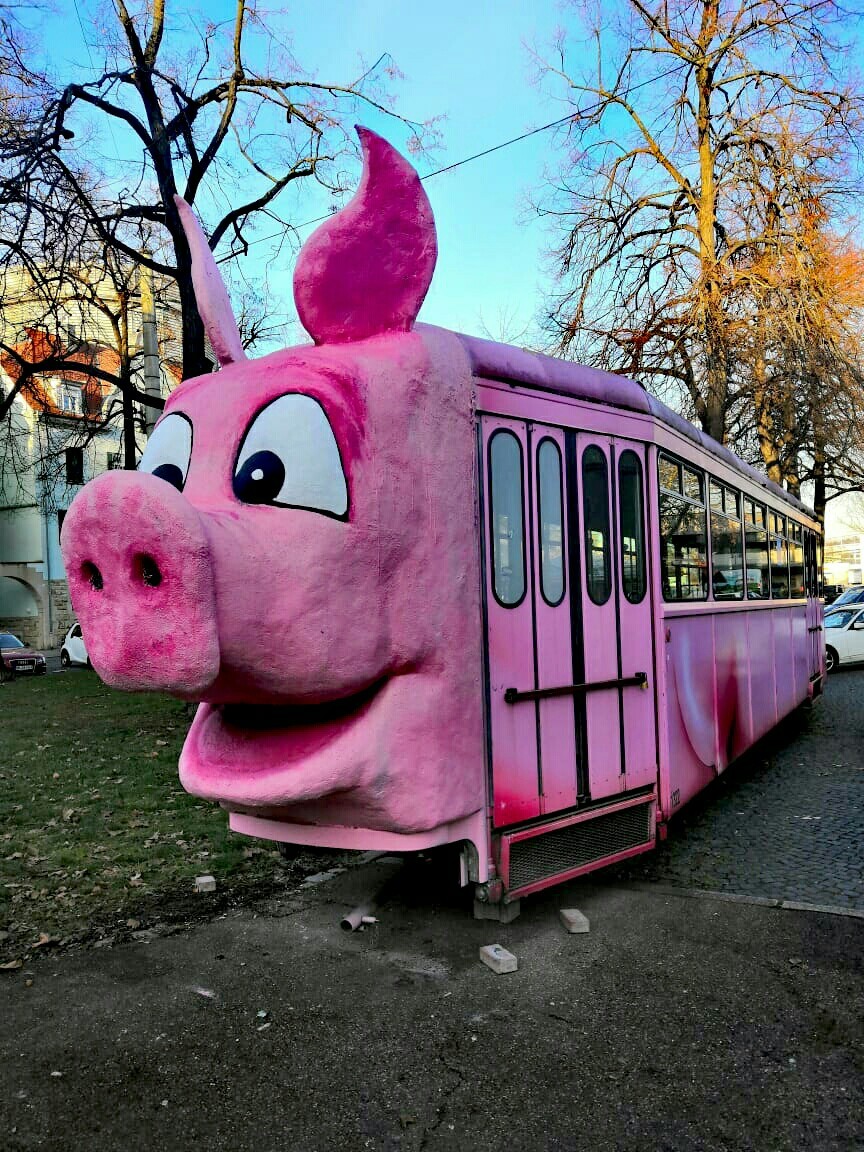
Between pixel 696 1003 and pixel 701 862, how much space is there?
91.6 inches

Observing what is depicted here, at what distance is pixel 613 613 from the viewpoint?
17.6 feet

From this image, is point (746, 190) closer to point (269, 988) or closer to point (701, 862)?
point (701, 862)

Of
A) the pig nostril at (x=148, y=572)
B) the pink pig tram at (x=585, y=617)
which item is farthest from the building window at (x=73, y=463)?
the pig nostril at (x=148, y=572)

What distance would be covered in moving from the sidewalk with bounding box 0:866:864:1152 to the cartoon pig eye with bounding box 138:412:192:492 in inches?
98.6

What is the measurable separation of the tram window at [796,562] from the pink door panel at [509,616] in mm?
7851

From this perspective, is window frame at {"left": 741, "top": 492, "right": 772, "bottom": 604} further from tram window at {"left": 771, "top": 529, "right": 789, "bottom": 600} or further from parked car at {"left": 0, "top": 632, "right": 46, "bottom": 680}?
parked car at {"left": 0, "top": 632, "right": 46, "bottom": 680}

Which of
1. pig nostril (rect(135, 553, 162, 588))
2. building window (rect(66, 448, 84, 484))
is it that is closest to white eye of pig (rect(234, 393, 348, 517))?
pig nostril (rect(135, 553, 162, 588))

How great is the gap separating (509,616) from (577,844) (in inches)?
57.3

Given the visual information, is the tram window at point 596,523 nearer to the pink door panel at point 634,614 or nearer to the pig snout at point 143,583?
the pink door panel at point 634,614

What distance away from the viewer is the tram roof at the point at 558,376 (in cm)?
475

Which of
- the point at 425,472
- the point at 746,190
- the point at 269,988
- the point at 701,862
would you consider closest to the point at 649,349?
the point at 746,190

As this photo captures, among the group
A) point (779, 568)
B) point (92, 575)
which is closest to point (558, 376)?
point (92, 575)

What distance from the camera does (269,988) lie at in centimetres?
425

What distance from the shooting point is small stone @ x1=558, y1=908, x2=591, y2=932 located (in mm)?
4851
